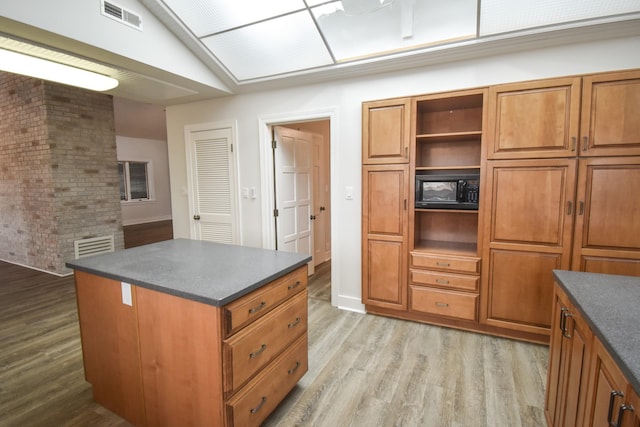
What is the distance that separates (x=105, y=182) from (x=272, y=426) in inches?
185

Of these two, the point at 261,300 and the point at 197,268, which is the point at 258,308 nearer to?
the point at 261,300

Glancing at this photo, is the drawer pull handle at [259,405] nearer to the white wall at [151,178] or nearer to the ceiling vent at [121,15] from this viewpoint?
the ceiling vent at [121,15]

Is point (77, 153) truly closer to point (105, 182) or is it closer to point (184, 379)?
point (105, 182)

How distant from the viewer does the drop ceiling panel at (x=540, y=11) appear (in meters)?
2.02

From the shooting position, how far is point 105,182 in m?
4.84

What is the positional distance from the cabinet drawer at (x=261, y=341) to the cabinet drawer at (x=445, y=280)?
1.29m

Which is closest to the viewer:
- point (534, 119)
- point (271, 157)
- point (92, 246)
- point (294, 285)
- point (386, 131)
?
point (294, 285)

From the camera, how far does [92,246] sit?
470 centimetres

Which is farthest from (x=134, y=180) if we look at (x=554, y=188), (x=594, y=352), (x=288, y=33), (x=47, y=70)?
(x=594, y=352)

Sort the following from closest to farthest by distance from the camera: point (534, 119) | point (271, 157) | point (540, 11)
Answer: point (540, 11) < point (534, 119) < point (271, 157)

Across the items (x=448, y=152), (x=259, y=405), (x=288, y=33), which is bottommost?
(x=259, y=405)

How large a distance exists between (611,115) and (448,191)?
117 cm

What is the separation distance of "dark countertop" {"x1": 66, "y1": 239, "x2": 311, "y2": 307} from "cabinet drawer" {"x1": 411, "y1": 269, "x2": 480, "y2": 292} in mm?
1325

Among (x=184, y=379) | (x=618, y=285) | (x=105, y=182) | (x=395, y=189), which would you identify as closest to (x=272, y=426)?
(x=184, y=379)
